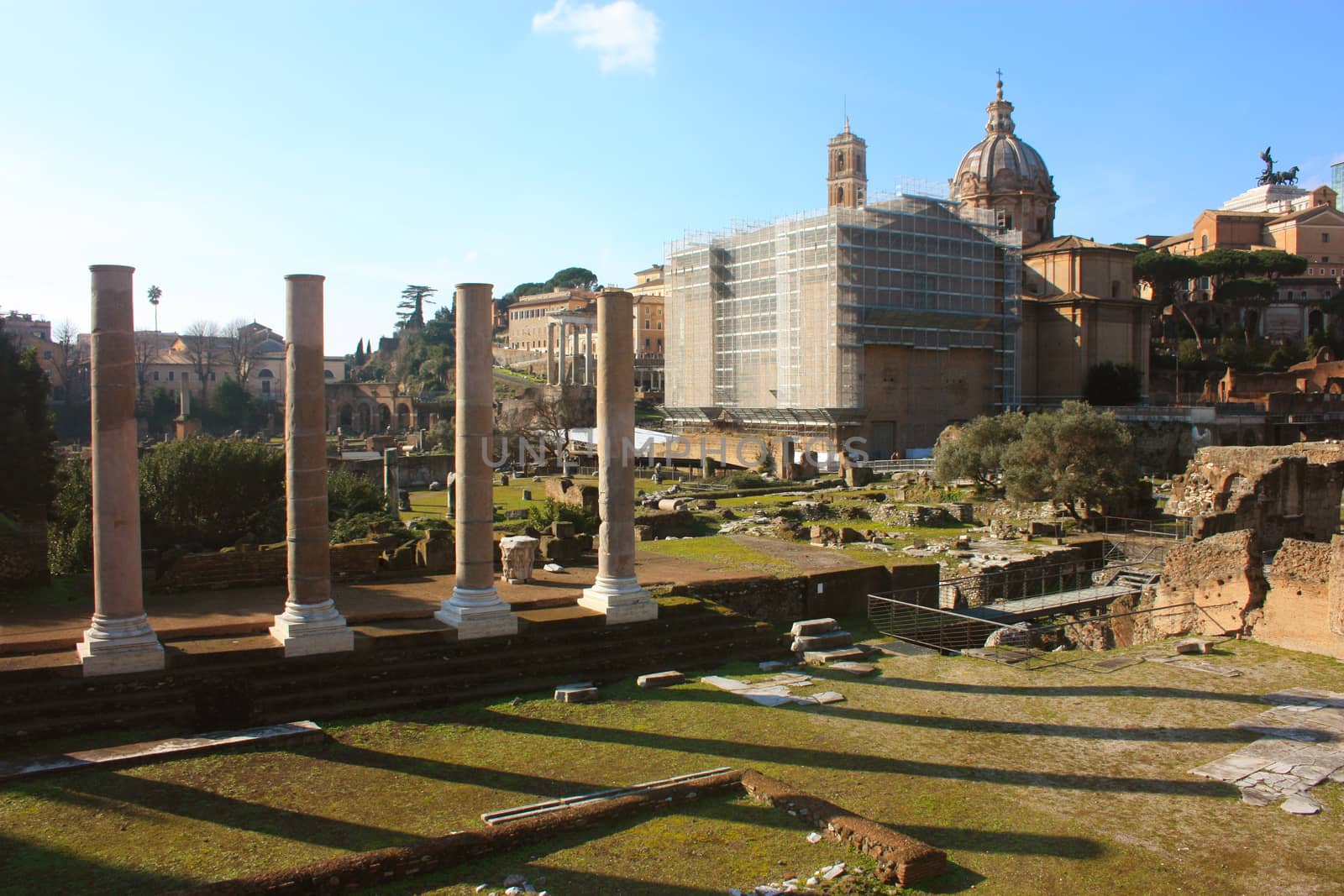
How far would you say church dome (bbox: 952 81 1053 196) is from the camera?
6562cm

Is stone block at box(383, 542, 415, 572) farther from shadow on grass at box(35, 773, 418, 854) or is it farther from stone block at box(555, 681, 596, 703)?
shadow on grass at box(35, 773, 418, 854)

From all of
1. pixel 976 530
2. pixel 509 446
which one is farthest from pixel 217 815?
pixel 509 446

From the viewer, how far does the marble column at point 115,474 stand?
962cm

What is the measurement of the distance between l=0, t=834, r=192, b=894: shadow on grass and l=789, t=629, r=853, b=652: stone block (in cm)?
824

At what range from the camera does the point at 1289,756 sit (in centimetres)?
841

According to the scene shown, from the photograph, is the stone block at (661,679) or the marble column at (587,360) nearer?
the stone block at (661,679)

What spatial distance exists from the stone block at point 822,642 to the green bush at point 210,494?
11371mm

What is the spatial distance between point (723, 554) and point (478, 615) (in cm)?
815

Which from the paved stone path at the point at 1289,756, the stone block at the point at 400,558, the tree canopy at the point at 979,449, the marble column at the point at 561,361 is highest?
the marble column at the point at 561,361

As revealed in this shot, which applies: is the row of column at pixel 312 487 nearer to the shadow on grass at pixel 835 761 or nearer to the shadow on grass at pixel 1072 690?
the shadow on grass at pixel 835 761

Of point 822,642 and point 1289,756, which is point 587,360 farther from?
point 1289,756

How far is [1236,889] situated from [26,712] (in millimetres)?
9643

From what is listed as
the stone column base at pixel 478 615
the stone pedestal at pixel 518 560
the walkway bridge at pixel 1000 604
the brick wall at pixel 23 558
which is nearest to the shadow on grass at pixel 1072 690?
the walkway bridge at pixel 1000 604

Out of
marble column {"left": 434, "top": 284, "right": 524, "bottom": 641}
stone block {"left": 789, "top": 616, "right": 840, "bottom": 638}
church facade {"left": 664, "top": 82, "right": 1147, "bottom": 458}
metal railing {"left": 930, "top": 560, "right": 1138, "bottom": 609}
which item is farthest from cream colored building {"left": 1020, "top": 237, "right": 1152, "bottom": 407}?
marble column {"left": 434, "top": 284, "right": 524, "bottom": 641}
